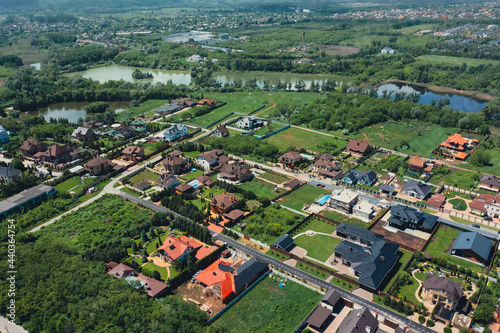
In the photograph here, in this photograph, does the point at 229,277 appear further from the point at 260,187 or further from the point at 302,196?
the point at 260,187

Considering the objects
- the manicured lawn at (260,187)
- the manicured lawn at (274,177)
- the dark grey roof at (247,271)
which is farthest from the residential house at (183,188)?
the dark grey roof at (247,271)

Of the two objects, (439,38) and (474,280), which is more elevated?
(439,38)

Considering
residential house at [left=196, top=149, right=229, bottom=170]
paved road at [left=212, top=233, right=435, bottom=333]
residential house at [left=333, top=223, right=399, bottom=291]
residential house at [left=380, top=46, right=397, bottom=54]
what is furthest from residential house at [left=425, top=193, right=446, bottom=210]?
residential house at [left=380, top=46, right=397, bottom=54]

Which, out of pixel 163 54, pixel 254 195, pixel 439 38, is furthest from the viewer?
pixel 439 38

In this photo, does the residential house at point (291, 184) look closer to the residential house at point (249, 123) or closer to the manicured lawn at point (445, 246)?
the manicured lawn at point (445, 246)

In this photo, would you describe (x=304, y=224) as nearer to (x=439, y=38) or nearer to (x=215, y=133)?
(x=215, y=133)

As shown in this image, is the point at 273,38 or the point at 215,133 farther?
the point at 273,38

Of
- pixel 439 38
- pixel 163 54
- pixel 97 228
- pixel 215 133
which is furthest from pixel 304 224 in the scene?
pixel 439 38
